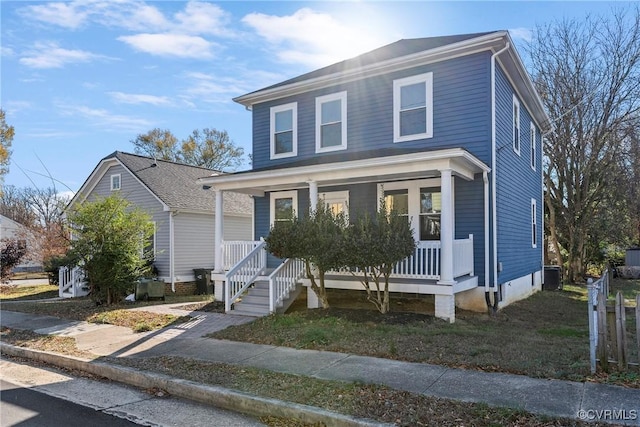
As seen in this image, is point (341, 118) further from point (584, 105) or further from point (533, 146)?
point (584, 105)

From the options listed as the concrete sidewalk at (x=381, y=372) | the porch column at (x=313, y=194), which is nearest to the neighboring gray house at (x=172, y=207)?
the porch column at (x=313, y=194)

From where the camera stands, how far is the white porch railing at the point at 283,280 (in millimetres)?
10250

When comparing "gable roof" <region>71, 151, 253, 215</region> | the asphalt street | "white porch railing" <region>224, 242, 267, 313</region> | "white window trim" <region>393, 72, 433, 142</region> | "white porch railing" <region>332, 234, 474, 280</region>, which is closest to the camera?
the asphalt street

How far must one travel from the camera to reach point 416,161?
930 cm

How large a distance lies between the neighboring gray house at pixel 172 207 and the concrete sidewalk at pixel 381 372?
7951mm

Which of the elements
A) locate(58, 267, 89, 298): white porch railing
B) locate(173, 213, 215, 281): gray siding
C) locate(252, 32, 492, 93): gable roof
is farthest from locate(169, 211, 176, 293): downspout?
locate(252, 32, 492, 93): gable roof

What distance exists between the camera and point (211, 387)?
211 inches

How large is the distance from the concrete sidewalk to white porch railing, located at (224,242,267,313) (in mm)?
1227

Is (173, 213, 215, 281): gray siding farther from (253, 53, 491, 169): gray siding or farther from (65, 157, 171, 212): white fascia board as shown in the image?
(253, 53, 491, 169): gray siding

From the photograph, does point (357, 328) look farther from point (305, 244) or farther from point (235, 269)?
point (235, 269)

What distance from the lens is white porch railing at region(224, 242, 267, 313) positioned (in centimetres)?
1093

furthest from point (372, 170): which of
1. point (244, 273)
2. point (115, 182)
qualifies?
point (115, 182)

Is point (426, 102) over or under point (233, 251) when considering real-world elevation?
over

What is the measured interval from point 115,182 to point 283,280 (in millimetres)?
12886
